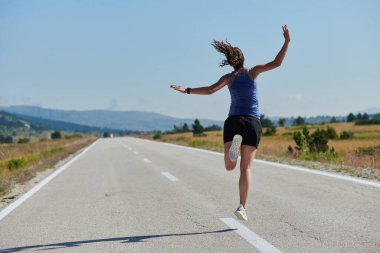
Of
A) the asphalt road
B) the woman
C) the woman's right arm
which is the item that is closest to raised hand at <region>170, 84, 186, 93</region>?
the woman

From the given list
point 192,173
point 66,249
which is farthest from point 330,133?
point 66,249

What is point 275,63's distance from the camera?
17.0 feet

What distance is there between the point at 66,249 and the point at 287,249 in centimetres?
215

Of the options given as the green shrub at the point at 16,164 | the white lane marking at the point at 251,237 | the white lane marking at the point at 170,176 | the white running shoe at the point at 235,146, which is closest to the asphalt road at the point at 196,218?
the white lane marking at the point at 251,237

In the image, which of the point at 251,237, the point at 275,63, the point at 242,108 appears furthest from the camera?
the point at 242,108

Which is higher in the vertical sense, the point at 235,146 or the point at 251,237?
the point at 235,146

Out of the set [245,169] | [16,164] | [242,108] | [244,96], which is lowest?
[16,164]

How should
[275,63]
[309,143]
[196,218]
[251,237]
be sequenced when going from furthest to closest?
[309,143] → [196,218] → [275,63] → [251,237]

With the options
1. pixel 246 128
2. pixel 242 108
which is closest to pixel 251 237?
pixel 246 128

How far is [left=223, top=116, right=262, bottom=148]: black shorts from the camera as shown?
5.26m

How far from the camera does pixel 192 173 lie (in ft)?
39.4

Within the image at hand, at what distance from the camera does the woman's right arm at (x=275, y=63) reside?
518cm

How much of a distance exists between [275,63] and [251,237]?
1.89m

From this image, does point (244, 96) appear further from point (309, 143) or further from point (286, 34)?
point (309, 143)
